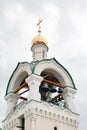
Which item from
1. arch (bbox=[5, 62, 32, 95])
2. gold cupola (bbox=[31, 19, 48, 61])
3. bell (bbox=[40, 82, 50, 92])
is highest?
gold cupola (bbox=[31, 19, 48, 61])

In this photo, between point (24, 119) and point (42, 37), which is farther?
point (42, 37)

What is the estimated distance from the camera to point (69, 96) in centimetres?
2581

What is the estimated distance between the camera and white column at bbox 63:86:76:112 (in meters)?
25.7

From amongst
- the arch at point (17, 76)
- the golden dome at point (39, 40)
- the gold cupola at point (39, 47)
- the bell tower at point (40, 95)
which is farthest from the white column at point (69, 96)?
the golden dome at point (39, 40)

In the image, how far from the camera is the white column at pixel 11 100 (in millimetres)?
26138

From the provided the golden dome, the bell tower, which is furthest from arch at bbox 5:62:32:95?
the golden dome

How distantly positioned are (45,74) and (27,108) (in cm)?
329

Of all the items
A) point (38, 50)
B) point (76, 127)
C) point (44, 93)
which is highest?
point (38, 50)

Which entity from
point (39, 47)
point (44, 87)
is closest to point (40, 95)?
point (44, 87)

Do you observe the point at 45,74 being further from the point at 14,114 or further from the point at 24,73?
the point at 14,114

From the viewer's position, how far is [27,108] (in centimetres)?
2408

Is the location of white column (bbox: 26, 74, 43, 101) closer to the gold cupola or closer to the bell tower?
the bell tower

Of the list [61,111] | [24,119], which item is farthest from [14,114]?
[61,111]

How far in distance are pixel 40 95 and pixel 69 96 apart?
1.71 m
